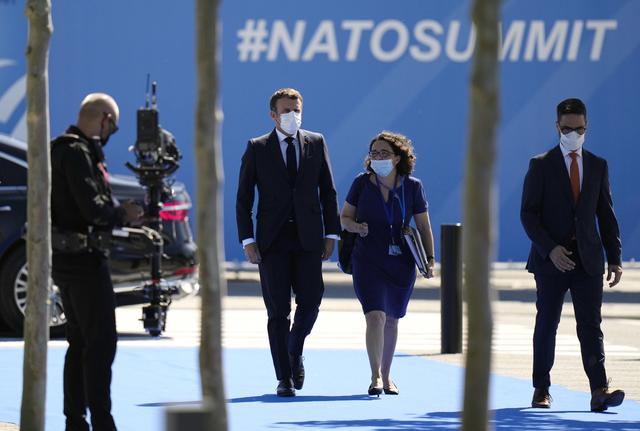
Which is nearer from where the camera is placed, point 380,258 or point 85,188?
point 85,188

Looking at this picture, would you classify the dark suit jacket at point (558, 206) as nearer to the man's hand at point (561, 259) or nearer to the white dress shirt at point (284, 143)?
the man's hand at point (561, 259)

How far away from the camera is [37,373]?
7.83 metres

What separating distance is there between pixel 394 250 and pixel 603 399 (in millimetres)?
1683

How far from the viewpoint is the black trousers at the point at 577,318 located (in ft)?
34.0

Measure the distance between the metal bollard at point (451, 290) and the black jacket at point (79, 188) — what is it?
20.7 feet

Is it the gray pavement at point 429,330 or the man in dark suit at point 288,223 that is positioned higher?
the man in dark suit at point 288,223

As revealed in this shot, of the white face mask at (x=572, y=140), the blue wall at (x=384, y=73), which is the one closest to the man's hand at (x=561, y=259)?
the white face mask at (x=572, y=140)

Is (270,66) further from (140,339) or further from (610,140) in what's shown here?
(140,339)

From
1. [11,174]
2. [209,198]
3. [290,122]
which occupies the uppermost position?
[290,122]

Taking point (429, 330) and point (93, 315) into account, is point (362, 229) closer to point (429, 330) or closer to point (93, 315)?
point (93, 315)

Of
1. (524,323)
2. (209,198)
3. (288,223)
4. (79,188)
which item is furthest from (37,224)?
(524,323)

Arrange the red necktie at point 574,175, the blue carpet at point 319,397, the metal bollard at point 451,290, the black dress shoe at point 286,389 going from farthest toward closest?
the metal bollard at point 451,290 < the black dress shoe at point 286,389 < the red necktie at point 574,175 < the blue carpet at point 319,397

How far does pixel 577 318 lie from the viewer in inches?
412

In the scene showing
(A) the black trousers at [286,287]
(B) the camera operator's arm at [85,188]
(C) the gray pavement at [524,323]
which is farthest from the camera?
(C) the gray pavement at [524,323]
